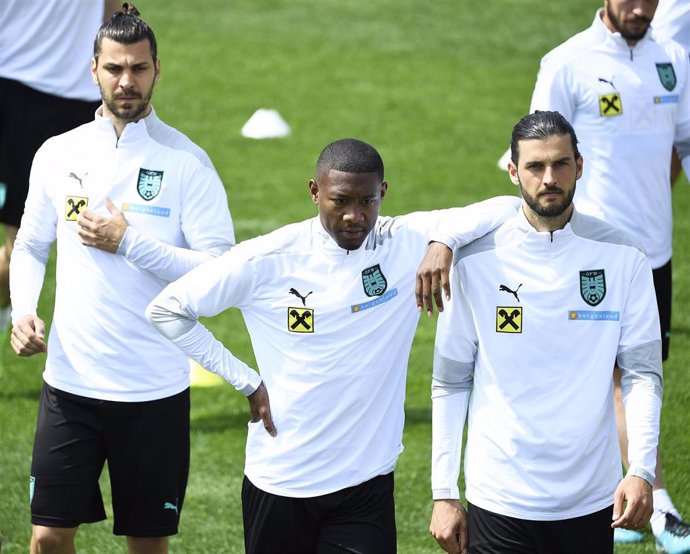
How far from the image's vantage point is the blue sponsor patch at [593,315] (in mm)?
4672

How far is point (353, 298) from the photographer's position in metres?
4.88

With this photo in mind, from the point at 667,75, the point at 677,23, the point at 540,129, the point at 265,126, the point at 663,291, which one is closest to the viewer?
the point at 540,129

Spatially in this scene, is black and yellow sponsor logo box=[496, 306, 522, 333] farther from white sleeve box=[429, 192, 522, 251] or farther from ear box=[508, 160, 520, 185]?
ear box=[508, 160, 520, 185]

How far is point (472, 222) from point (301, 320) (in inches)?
25.7

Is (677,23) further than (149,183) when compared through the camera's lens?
Yes

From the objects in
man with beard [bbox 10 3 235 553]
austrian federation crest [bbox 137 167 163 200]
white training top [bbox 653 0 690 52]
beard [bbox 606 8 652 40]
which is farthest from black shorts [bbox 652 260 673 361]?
austrian federation crest [bbox 137 167 163 200]

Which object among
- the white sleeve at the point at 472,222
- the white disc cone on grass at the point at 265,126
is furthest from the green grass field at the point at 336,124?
the white sleeve at the point at 472,222

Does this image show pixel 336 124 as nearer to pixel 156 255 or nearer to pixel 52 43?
pixel 52 43

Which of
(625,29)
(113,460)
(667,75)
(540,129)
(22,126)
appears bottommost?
(113,460)

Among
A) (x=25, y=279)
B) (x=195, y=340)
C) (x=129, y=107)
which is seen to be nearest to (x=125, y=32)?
(x=129, y=107)

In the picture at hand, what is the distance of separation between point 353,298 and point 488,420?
60 cm

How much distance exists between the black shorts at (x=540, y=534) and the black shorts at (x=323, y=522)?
0.37 metres

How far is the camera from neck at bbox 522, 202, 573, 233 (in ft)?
15.6

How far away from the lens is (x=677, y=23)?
→ 7.56m
